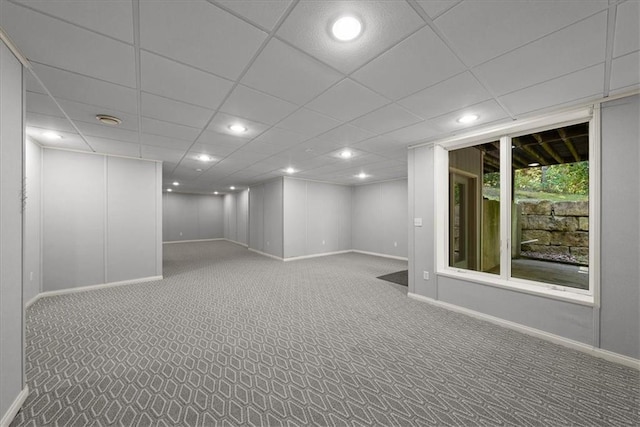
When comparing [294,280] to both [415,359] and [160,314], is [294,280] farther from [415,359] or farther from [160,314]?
[415,359]

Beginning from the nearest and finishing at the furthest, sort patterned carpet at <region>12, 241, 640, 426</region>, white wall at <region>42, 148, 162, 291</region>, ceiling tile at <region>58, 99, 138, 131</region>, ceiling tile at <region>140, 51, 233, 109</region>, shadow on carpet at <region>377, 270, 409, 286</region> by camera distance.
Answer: patterned carpet at <region>12, 241, 640, 426</region> < ceiling tile at <region>140, 51, 233, 109</region> < ceiling tile at <region>58, 99, 138, 131</region> < white wall at <region>42, 148, 162, 291</region> < shadow on carpet at <region>377, 270, 409, 286</region>

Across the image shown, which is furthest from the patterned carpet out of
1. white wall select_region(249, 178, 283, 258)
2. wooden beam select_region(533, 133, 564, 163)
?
white wall select_region(249, 178, 283, 258)

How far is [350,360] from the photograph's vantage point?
238 cm

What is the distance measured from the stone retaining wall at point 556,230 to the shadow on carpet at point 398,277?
2.29 meters

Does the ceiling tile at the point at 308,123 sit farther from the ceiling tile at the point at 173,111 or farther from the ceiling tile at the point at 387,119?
the ceiling tile at the point at 173,111

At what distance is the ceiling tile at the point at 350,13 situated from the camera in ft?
4.54

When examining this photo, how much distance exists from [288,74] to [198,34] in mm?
717

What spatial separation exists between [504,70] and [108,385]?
436 cm

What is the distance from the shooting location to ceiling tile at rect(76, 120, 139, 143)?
10.9ft

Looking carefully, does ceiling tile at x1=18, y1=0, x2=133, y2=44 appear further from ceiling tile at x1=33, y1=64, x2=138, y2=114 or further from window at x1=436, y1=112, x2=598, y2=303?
window at x1=436, y1=112, x2=598, y2=303

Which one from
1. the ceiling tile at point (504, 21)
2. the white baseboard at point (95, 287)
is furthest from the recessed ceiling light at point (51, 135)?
the ceiling tile at point (504, 21)

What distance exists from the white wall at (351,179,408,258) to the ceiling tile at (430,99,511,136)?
4.64 meters

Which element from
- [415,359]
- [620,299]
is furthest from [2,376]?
[620,299]

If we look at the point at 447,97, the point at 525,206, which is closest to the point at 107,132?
the point at 447,97
